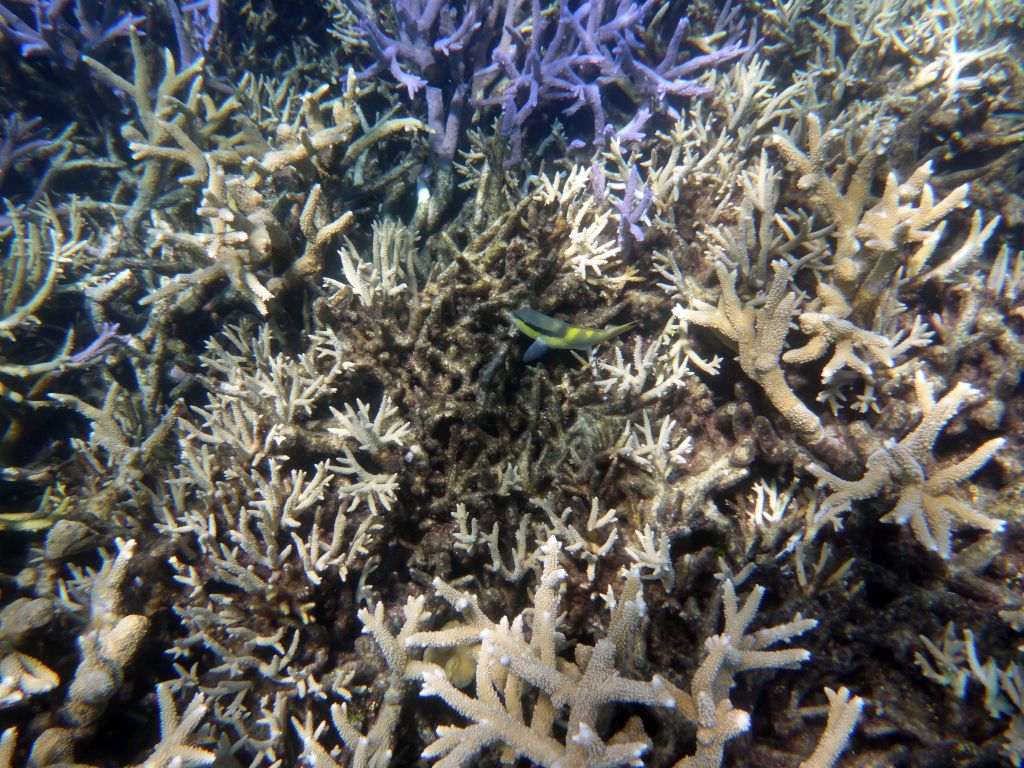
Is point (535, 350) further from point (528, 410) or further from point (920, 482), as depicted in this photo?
point (920, 482)

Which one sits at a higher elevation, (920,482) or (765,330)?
(765,330)

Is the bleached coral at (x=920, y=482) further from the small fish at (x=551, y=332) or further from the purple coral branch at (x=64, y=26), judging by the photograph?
the purple coral branch at (x=64, y=26)

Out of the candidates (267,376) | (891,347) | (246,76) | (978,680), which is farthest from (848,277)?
(246,76)

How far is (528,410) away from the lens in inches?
110

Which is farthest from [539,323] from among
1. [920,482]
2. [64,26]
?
[64,26]

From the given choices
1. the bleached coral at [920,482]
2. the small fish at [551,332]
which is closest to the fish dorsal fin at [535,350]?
the small fish at [551,332]

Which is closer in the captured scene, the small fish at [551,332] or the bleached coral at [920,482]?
the bleached coral at [920,482]

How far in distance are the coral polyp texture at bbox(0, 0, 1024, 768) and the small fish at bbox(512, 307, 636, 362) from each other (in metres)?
0.02

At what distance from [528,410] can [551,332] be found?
51 cm

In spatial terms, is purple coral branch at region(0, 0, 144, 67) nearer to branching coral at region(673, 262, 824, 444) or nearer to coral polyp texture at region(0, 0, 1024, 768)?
coral polyp texture at region(0, 0, 1024, 768)

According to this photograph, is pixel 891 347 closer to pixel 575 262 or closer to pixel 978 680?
pixel 978 680

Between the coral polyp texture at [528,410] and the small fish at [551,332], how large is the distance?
24 mm

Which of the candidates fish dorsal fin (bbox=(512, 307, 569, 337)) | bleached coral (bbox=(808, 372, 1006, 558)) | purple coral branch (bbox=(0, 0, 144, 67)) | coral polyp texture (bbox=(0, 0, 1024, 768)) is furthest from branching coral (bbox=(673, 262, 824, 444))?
purple coral branch (bbox=(0, 0, 144, 67))

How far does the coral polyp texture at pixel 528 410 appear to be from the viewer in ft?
6.99
